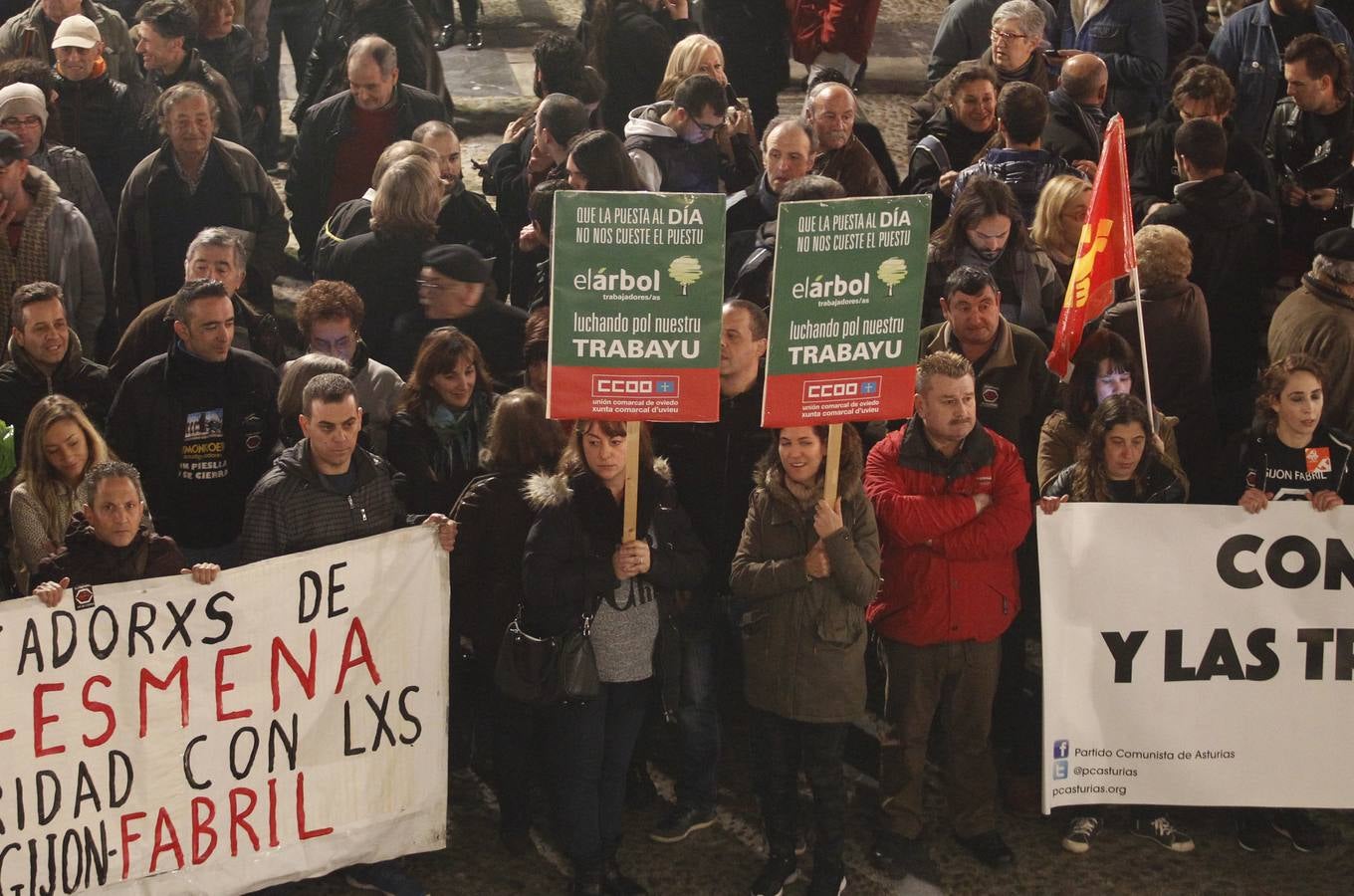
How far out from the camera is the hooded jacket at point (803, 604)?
7.11 m

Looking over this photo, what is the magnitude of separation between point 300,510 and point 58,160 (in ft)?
12.0

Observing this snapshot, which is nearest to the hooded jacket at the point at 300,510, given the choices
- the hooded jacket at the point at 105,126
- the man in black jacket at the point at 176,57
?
the hooded jacket at the point at 105,126

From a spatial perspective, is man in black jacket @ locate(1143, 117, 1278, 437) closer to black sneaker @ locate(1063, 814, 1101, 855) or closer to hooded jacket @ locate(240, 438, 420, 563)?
black sneaker @ locate(1063, 814, 1101, 855)

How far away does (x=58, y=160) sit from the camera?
9922 millimetres

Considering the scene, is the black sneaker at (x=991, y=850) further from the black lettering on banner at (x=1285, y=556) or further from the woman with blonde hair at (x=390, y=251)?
the woman with blonde hair at (x=390, y=251)

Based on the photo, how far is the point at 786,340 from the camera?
22.7 feet

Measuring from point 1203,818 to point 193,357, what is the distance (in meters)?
4.32

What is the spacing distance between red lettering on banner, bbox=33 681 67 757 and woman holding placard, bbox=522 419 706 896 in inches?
63.4

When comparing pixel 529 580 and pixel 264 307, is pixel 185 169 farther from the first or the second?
pixel 529 580

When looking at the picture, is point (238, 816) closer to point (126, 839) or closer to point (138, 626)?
point (126, 839)

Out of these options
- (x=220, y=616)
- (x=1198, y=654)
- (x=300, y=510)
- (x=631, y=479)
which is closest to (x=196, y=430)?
(x=300, y=510)

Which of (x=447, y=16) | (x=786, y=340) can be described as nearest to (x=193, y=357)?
(x=786, y=340)

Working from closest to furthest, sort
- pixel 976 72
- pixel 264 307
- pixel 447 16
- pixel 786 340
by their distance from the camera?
pixel 786 340 < pixel 264 307 < pixel 976 72 < pixel 447 16

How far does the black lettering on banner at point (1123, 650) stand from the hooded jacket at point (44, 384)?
407cm
